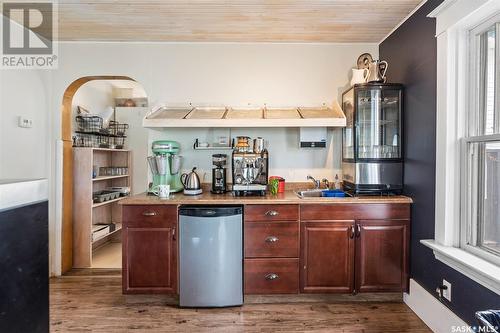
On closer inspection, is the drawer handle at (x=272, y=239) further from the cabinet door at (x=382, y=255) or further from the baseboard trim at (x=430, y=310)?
the baseboard trim at (x=430, y=310)

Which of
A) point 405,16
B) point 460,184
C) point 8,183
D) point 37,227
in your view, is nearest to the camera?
point 8,183

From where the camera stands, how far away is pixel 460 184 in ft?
6.40

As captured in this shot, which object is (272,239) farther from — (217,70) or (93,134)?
(93,134)

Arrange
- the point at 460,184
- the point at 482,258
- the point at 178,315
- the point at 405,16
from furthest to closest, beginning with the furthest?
the point at 405,16
the point at 178,315
the point at 460,184
the point at 482,258

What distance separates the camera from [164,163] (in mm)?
2768

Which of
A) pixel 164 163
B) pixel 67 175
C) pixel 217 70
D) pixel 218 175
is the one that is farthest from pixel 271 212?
pixel 67 175

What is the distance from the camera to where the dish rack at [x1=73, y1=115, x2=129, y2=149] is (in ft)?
11.6

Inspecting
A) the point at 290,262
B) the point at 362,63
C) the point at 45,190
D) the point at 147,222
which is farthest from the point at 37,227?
the point at 362,63

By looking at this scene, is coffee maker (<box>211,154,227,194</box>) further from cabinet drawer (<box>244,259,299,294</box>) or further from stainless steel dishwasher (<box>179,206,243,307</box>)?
cabinet drawer (<box>244,259,299,294</box>)

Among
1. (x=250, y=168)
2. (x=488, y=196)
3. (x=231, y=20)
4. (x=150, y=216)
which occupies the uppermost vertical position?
(x=231, y=20)

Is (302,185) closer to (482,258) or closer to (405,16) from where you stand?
(482,258)

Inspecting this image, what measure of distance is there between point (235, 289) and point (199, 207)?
739 mm

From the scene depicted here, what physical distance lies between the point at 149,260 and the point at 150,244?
13 cm

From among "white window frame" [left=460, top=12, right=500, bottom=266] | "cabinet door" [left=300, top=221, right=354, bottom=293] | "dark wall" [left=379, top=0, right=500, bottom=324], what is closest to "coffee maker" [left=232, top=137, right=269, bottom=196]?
"cabinet door" [left=300, top=221, right=354, bottom=293]
